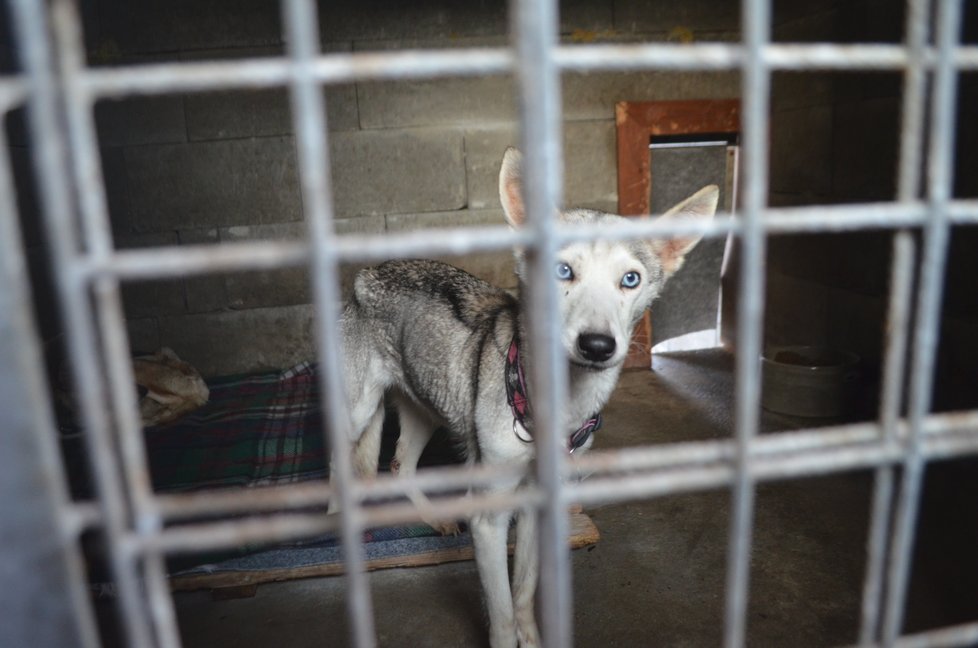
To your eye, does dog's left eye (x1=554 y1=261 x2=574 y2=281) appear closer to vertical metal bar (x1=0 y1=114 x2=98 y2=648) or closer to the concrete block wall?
vertical metal bar (x1=0 y1=114 x2=98 y2=648)

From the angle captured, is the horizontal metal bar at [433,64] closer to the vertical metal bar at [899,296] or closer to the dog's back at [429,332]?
the vertical metal bar at [899,296]

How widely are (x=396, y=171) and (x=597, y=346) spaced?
3823 millimetres

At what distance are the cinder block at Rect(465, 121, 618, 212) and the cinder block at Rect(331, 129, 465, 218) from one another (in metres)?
0.13

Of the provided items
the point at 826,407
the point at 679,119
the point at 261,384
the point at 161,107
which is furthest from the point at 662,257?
the point at 161,107

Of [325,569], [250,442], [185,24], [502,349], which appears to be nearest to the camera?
[502,349]

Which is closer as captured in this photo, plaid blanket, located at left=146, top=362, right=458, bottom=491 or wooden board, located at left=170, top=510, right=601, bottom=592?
wooden board, located at left=170, top=510, right=601, bottom=592

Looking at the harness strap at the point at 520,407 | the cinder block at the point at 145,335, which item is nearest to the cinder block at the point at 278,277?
the cinder block at the point at 145,335

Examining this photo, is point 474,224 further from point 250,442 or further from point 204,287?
point 250,442

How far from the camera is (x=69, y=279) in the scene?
74 centimetres

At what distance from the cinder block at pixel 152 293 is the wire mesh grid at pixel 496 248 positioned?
5099mm

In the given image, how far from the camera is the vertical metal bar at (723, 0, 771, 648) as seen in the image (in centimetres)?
84

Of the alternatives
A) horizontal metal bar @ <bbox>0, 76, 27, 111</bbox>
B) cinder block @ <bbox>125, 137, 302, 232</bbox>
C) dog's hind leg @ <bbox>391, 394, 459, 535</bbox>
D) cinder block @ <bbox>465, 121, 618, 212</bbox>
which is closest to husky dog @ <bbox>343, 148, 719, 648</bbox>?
dog's hind leg @ <bbox>391, 394, 459, 535</bbox>

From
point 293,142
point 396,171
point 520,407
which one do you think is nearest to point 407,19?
point 396,171

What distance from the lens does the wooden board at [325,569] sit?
307 centimetres
